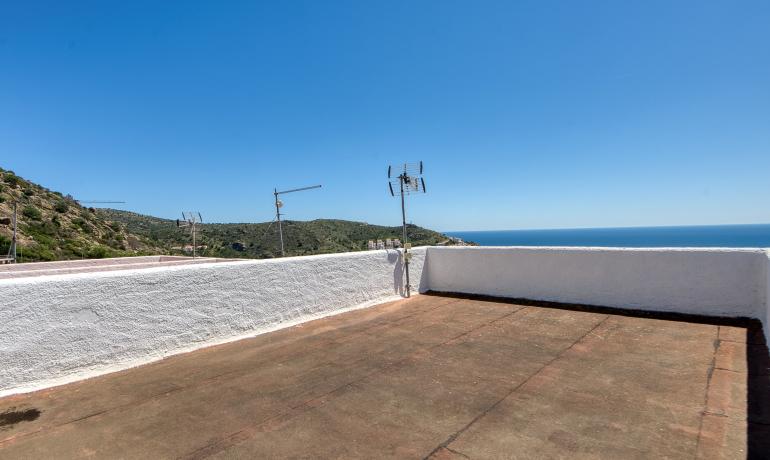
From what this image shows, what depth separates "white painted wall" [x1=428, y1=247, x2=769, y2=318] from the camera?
611cm

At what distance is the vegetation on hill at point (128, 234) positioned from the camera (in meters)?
23.1

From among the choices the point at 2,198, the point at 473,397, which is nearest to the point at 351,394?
the point at 473,397

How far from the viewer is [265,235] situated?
139 ft

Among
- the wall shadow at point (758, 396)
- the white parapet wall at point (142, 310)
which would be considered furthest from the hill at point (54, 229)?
the wall shadow at point (758, 396)

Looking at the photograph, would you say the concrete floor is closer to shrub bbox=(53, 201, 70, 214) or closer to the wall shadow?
the wall shadow

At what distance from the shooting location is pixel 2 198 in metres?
27.8

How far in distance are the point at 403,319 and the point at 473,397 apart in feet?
10.1

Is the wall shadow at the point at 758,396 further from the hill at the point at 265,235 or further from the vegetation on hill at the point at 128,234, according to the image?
the hill at the point at 265,235

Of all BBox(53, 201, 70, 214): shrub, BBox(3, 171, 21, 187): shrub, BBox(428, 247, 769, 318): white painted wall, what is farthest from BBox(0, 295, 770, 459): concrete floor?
BBox(3, 171, 21, 187): shrub

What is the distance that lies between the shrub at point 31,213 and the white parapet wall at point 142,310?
30.0 metres

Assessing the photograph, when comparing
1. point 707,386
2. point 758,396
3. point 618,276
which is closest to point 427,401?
point 707,386

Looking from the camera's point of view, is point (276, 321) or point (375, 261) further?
point (375, 261)

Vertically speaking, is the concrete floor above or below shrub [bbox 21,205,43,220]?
below

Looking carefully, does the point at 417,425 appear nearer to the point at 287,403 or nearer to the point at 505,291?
the point at 287,403
